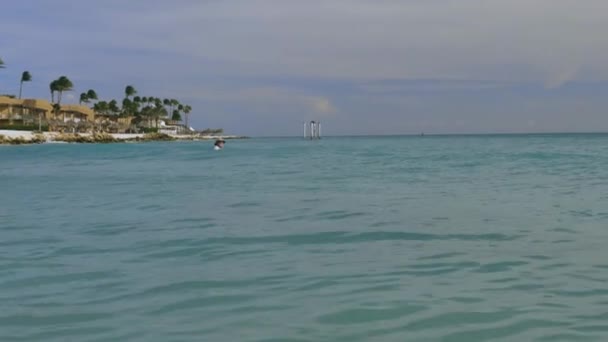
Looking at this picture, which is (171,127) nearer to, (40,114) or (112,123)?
(112,123)

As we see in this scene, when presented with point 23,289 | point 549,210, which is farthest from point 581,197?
point 23,289

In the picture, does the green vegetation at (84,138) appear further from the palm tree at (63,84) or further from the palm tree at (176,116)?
the palm tree at (176,116)

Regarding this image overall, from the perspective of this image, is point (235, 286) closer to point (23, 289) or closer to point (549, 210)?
point (23, 289)

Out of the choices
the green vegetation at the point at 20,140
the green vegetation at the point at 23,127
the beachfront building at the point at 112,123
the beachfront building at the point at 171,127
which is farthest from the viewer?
the beachfront building at the point at 171,127

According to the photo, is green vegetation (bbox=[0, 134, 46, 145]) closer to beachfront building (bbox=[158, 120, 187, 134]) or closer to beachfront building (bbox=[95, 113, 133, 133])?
beachfront building (bbox=[95, 113, 133, 133])

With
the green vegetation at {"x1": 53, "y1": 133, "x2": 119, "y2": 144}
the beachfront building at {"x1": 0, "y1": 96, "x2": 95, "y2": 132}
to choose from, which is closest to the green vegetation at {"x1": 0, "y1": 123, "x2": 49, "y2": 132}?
the beachfront building at {"x1": 0, "y1": 96, "x2": 95, "y2": 132}

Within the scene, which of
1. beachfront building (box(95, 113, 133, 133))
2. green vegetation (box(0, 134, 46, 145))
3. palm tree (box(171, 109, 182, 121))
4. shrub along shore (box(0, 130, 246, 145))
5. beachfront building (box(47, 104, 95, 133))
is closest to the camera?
green vegetation (box(0, 134, 46, 145))

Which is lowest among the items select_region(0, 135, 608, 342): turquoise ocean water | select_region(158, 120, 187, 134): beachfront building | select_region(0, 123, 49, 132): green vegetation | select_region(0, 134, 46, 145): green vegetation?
select_region(0, 135, 608, 342): turquoise ocean water

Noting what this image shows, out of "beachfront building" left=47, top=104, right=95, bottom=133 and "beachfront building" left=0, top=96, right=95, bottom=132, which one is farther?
"beachfront building" left=47, top=104, right=95, bottom=133

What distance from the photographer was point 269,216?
11984 mm

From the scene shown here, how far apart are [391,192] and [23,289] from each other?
11.2m

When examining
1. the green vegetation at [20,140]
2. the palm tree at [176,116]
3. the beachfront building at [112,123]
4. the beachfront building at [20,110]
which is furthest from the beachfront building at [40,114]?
the palm tree at [176,116]

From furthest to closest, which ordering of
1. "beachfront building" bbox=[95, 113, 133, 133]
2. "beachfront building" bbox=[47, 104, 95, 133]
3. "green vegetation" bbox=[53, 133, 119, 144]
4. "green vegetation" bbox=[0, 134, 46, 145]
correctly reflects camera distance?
"beachfront building" bbox=[95, 113, 133, 133], "beachfront building" bbox=[47, 104, 95, 133], "green vegetation" bbox=[53, 133, 119, 144], "green vegetation" bbox=[0, 134, 46, 145]

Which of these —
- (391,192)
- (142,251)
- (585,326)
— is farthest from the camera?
(391,192)
